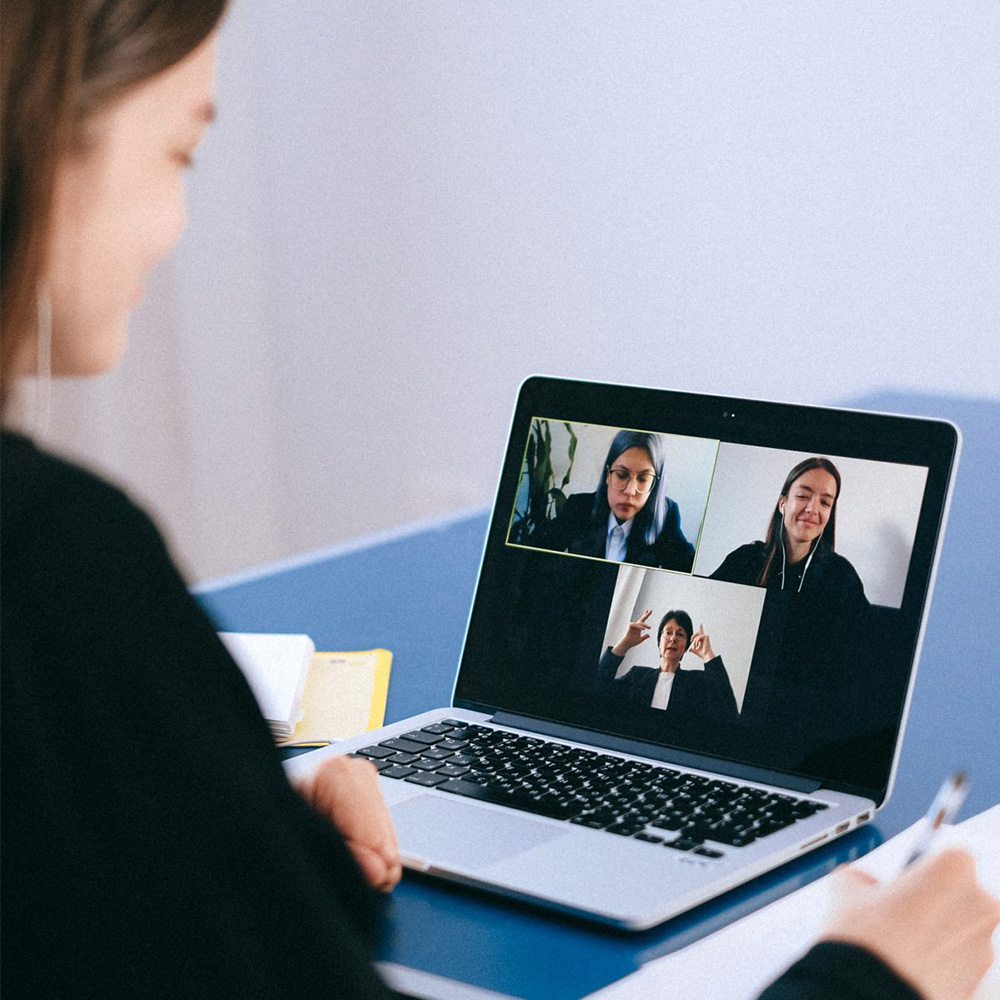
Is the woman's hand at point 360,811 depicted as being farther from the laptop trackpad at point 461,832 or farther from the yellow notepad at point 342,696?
the yellow notepad at point 342,696

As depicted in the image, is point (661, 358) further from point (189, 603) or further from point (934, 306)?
point (189, 603)

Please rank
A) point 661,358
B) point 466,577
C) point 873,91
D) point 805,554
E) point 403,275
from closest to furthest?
1. point 805,554
2. point 466,577
3. point 873,91
4. point 661,358
5. point 403,275

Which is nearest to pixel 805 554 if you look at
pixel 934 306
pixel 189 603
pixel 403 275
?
pixel 189 603

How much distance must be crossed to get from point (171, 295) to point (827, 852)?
238cm

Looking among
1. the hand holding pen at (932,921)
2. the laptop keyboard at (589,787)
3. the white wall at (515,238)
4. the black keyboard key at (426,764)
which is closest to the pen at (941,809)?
the hand holding pen at (932,921)

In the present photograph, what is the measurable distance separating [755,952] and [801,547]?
29 cm

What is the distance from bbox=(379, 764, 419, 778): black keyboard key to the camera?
86 cm

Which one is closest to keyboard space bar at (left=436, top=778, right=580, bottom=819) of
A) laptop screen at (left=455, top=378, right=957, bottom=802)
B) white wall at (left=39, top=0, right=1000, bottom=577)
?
laptop screen at (left=455, top=378, right=957, bottom=802)

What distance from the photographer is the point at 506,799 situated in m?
0.82

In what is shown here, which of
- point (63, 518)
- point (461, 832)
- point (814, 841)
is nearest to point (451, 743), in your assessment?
point (461, 832)

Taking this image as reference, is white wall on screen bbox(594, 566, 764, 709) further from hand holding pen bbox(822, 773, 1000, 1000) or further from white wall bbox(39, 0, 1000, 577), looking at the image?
white wall bbox(39, 0, 1000, 577)

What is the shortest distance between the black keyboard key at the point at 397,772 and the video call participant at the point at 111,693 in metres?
0.33

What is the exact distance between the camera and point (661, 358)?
276 cm

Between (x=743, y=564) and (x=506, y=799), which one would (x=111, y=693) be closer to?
(x=506, y=799)
